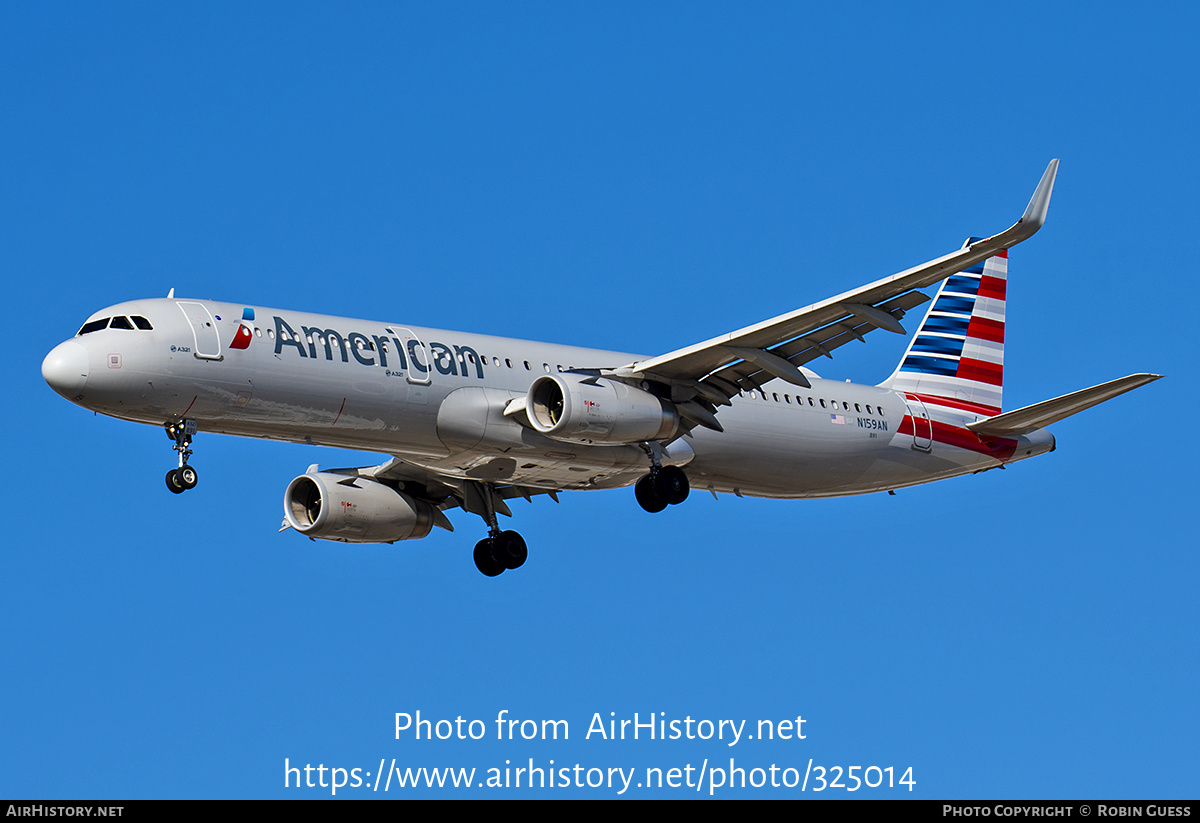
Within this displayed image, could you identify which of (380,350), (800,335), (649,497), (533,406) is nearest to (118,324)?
(380,350)

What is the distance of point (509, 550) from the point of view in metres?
42.3

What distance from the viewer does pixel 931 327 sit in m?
47.8

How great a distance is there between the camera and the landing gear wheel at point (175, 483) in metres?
33.1

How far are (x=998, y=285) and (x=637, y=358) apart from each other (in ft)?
47.5

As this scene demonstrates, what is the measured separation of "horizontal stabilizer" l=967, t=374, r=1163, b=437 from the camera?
36.4 m

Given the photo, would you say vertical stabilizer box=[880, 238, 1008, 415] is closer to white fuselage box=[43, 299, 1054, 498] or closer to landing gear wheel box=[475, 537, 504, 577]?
white fuselage box=[43, 299, 1054, 498]

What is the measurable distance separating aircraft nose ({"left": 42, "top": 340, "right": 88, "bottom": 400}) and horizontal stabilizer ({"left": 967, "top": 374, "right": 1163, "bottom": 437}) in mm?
21217

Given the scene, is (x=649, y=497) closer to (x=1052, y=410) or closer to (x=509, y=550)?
(x=509, y=550)

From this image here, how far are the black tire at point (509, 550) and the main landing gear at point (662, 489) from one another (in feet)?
17.2

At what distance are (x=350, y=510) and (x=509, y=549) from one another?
4046 millimetres

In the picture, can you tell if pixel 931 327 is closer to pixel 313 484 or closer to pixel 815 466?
pixel 815 466

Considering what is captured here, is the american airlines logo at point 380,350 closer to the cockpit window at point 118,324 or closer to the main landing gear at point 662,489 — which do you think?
the cockpit window at point 118,324
